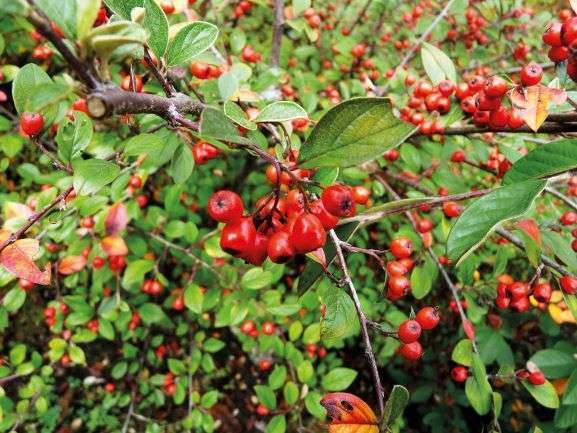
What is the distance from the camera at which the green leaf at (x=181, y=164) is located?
1.64m

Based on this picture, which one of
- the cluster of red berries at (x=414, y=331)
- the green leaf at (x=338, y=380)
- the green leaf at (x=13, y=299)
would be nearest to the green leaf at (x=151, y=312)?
the green leaf at (x=13, y=299)

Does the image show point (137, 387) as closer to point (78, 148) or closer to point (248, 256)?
point (78, 148)

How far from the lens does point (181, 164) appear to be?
1656 millimetres

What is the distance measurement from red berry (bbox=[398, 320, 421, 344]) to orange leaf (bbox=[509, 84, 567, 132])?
65 cm

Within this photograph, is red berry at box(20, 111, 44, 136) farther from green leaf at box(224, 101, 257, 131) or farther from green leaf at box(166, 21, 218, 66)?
green leaf at box(224, 101, 257, 131)

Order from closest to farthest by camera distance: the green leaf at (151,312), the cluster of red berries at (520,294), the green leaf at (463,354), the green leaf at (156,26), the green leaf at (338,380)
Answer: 1. the green leaf at (156,26)
2. the cluster of red berries at (520,294)
3. the green leaf at (463,354)
4. the green leaf at (338,380)
5. the green leaf at (151,312)

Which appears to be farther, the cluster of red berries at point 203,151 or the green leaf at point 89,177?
the cluster of red berries at point 203,151

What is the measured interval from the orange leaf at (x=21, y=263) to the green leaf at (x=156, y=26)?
0.69 metres

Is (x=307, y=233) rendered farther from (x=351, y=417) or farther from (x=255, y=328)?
(x=255, y=328)

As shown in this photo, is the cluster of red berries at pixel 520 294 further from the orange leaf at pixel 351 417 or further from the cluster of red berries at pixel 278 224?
the cluster of red berries at pixel 278 224

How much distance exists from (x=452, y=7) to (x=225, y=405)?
142 inches

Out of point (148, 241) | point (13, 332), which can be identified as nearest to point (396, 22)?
point (148, 241)

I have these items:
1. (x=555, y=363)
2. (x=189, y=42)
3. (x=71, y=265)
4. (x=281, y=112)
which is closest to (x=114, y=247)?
(x=71, y=265)

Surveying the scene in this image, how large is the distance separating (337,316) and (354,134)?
617mm
